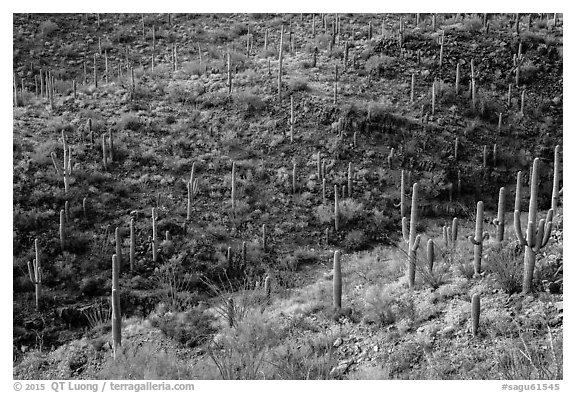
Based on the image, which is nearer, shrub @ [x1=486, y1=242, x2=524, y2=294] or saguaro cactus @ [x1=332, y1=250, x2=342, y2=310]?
shrub @ [x1=486, y1=242, x2=524, y2=294]

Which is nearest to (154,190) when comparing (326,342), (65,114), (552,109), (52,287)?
(52,287)

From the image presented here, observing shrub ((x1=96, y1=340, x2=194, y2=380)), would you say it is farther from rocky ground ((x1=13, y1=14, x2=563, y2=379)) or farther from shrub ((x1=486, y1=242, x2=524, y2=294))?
shrub ((x1=486, y1=242, x2=524, y2=294))

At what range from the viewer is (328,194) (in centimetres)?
1931

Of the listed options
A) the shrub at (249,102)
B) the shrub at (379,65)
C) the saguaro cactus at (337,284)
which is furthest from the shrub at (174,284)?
the shrub at (379,65)

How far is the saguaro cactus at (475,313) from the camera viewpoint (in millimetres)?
8289

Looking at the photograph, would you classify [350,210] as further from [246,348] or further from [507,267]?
[246,348]

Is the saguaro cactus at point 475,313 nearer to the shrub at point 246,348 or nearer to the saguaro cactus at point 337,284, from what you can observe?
the saguaro cactus at point 337,284

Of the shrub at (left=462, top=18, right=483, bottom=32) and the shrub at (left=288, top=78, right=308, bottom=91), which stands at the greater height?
the shrub at (left=462, top=18, right=483, bottom=32)

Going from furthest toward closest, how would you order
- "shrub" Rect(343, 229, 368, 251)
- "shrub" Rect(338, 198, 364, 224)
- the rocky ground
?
"shrub" Rect(338, 198, 364, 224) → "shrub" Rect(343, 229, 368, 251) → the rocky ground

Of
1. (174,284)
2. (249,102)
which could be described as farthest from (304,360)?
(249,102)

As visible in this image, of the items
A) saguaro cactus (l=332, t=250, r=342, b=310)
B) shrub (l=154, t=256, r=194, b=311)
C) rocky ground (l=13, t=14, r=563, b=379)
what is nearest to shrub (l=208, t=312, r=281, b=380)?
rocky ground (l=13, t=14, r=563, b=379)

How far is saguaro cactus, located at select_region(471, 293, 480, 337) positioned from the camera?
8289 mm

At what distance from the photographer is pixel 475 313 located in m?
8.36

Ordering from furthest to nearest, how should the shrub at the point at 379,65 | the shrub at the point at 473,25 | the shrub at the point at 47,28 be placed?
the shrub at the point at 47,28 → the shrub at the point at 473,25 → the shrub at the point at 379,65
